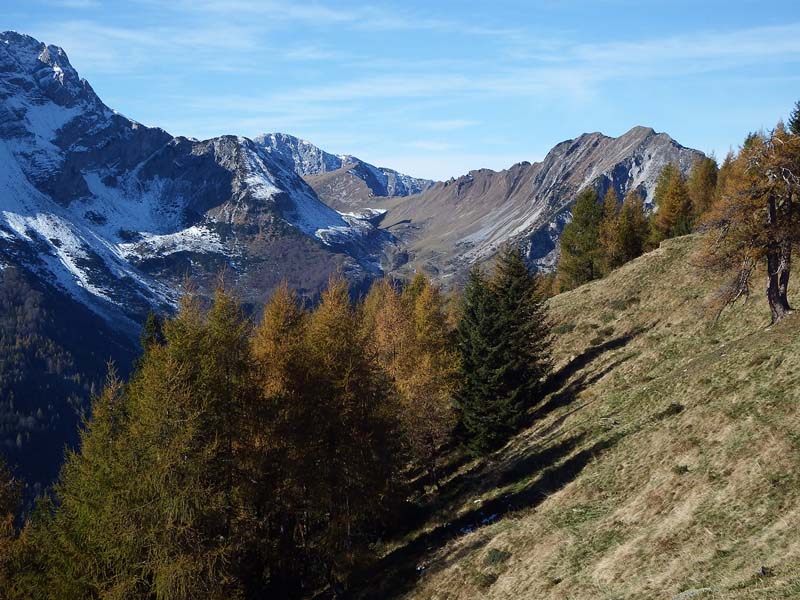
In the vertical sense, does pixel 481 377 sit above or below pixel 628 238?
below

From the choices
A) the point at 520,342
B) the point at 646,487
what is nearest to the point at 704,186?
the point at 520,342

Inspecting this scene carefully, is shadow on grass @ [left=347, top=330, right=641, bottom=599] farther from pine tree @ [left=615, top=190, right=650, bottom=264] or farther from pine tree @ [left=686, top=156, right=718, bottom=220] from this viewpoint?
pine tree @ [left=686, top=156, right=718, bottom=220]

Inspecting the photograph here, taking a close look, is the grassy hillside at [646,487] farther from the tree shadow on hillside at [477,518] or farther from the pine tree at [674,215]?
the pine tree at [674,215]

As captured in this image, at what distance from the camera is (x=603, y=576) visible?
21.0 m

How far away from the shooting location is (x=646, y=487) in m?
25.4

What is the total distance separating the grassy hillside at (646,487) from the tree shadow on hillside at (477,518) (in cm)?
11

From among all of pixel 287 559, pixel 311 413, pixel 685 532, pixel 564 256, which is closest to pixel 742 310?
pixel 685 532

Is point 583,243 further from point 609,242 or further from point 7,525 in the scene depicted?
point 7,525

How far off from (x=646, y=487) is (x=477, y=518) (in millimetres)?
10574

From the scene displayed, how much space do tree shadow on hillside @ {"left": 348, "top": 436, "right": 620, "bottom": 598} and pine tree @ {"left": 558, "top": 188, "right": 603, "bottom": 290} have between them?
5388 cm

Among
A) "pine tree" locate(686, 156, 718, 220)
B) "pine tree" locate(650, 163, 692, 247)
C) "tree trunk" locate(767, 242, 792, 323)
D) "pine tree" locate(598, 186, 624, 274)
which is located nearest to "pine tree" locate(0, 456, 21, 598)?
"tree trunk" locate(767, 242, 792, 323)

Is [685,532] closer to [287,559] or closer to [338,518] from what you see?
[338,518]

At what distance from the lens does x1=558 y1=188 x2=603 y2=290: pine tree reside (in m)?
85.2

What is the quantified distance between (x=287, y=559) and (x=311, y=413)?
870cm
